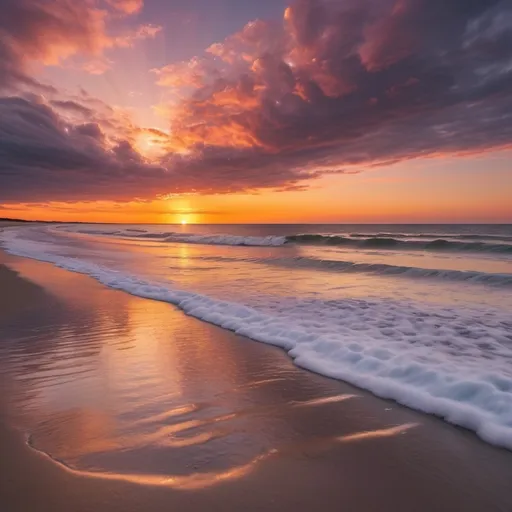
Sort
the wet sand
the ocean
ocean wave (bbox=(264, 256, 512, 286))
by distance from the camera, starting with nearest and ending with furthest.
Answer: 1. the wet sand
2. the ocean
3. ocean wave (bbox=(264, 256, 512, 286))

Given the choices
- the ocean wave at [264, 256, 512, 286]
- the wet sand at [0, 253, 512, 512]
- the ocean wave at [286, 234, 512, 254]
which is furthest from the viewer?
the ocean wave at [286, 234, 512, 254]

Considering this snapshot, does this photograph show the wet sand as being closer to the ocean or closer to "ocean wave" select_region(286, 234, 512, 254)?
the ocean

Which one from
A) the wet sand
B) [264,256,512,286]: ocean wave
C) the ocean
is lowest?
[264,256,512,286]: ocean wave

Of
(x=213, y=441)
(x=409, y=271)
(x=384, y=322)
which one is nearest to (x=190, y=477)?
(x=213, y=441)

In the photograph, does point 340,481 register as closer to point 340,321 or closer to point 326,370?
point 326,370

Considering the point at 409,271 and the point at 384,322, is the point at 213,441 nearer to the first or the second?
the point at 384,322

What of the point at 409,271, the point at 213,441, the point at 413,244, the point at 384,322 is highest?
the point at 213,441

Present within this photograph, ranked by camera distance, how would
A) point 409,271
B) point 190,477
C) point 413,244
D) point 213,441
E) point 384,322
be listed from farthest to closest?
point 413,244
point 409,271
point 384,322
point 213,441
point 190,477

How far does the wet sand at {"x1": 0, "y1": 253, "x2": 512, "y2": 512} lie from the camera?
2.21m

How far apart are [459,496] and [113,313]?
6.40m

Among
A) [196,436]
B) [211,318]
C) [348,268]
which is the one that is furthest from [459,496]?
A: [348,268]

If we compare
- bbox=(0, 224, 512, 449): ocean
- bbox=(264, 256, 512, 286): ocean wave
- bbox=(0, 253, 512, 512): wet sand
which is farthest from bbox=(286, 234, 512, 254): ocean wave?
bbox=(0, 253, 512, 512): wet sand

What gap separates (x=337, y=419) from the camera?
10.6ft

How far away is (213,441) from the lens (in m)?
2.82
